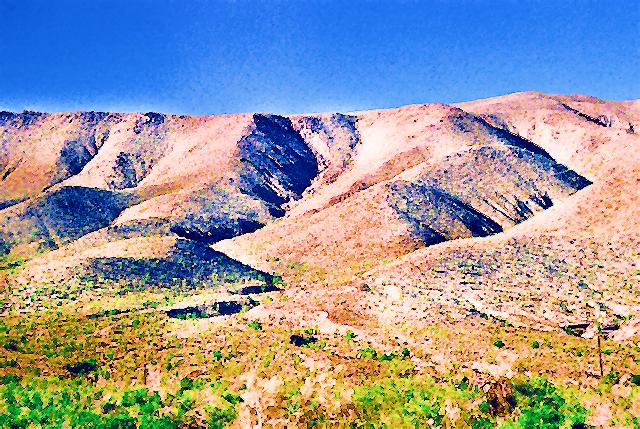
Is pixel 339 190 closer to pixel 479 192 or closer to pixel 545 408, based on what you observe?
pixel 479 192

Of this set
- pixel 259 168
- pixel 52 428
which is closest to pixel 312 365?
pixel 52 428

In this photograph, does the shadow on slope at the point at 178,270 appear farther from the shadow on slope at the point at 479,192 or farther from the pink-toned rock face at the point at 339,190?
Answer: the shadow on slope at the point at 479,192

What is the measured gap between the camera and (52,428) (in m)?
27.4

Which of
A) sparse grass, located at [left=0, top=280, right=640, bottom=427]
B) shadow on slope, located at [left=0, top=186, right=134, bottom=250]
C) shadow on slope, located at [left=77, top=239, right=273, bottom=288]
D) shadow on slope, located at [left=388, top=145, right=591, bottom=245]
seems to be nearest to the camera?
sparse grass, located at [left=0, top=280, right=640, bottom=427]

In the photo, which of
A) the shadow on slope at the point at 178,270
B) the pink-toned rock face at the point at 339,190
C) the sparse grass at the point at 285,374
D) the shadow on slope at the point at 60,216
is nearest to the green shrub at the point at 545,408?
the sparse grass at the point at 285,374

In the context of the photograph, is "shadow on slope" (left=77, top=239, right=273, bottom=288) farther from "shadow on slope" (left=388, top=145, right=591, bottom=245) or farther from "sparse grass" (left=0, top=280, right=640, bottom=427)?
"shadow on slope" (left=388, top=145, right=591, bottom=245)

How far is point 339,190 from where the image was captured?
10406cm

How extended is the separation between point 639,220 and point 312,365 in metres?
41.1

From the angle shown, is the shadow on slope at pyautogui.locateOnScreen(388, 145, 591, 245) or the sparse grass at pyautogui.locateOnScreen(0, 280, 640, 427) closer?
A: the sparse grass at pyautogui.locateOnScreen(0, 280, 640, 427)

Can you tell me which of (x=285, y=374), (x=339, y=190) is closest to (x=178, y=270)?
(x=285, y=374)

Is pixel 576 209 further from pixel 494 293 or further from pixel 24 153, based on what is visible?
pixel 24 153

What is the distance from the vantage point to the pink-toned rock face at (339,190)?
199 ft

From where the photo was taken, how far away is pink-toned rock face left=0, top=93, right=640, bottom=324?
60625 mm

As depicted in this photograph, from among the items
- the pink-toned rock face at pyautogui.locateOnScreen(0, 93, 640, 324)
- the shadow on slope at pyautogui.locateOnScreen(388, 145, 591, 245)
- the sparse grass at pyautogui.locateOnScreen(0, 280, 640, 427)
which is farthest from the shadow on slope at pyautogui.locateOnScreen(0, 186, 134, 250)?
the shadow on slope at pyautogui.locateOnScreen(388, 145, 591, 245)
